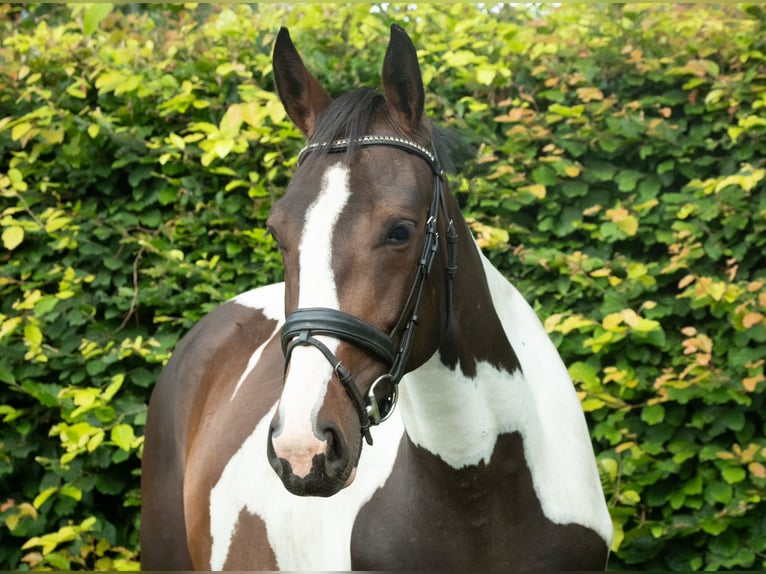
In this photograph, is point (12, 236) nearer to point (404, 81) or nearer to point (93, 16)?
point (93, 16)

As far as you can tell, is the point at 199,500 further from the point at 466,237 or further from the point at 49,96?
the point at 49,96

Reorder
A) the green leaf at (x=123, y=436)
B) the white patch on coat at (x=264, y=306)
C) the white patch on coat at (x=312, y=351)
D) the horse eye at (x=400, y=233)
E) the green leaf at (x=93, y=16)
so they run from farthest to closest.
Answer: the green leaf at (x=123, y=436)
the white patch on coat at (x=264, y=306)
the green leaf at (x=93, y=16)
the horse eye at (x=400, y=233)
the white patch on coat at (x=312, y=351)

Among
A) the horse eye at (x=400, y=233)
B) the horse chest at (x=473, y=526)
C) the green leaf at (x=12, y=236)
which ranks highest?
the green leaf at (x=12, y=236)

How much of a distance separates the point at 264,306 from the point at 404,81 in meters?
1.62

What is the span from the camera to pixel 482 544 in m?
2.04

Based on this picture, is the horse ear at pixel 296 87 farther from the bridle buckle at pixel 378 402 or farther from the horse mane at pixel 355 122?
the bridle buckle at pixel 378 402

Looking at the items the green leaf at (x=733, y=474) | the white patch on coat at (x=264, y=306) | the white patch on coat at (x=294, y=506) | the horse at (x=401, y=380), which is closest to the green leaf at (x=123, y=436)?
the white patch on coat at (x=264, y=306)

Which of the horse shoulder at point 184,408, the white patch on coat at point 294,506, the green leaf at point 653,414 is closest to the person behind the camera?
the white patch on coat at point 294,506

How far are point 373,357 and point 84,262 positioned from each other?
3.19 m

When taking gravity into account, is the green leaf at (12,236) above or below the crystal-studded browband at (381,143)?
above

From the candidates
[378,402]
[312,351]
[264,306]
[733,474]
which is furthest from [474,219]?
[312,351]

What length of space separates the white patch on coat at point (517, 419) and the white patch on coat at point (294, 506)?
206 mm

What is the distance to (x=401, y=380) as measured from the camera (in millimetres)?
2117

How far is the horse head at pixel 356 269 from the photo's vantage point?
5.36 feet
